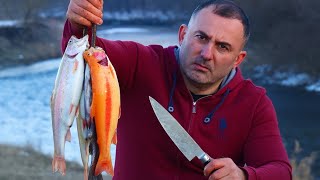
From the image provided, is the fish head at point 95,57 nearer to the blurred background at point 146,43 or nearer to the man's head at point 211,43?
the man's head at point 211,43

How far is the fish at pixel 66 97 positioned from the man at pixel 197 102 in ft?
1.54

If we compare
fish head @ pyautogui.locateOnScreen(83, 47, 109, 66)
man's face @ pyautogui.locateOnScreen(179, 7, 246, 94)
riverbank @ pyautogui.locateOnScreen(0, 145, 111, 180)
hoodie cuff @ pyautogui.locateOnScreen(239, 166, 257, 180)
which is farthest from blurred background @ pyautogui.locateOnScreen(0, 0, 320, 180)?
fish head @ pyautogui.locateOnScreen(83, 47, 109, 66)

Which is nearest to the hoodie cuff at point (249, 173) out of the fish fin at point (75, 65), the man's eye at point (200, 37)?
the man's eye at point (200, 37)

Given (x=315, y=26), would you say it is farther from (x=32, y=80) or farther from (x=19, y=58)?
(x=19, y=58)

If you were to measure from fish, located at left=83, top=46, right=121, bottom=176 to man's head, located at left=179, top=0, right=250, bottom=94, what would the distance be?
65 centimetres

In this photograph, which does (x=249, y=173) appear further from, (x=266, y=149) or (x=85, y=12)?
(x=85, y=12)

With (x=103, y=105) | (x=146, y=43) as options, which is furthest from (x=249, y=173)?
(x=146, y=43)

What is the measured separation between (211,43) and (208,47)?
31 millimetres

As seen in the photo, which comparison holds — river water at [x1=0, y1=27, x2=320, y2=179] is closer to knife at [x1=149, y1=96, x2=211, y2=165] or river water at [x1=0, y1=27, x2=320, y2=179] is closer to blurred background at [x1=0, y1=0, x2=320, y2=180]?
blurred background at [x1=0, y1=0, x2=320, y2=180]

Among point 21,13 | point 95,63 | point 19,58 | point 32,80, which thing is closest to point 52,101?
point 95,63

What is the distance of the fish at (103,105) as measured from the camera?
224cm

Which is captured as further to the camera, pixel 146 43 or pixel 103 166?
pixel 146 43

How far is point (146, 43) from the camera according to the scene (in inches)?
966

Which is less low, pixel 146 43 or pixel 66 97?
pixel 66 97
